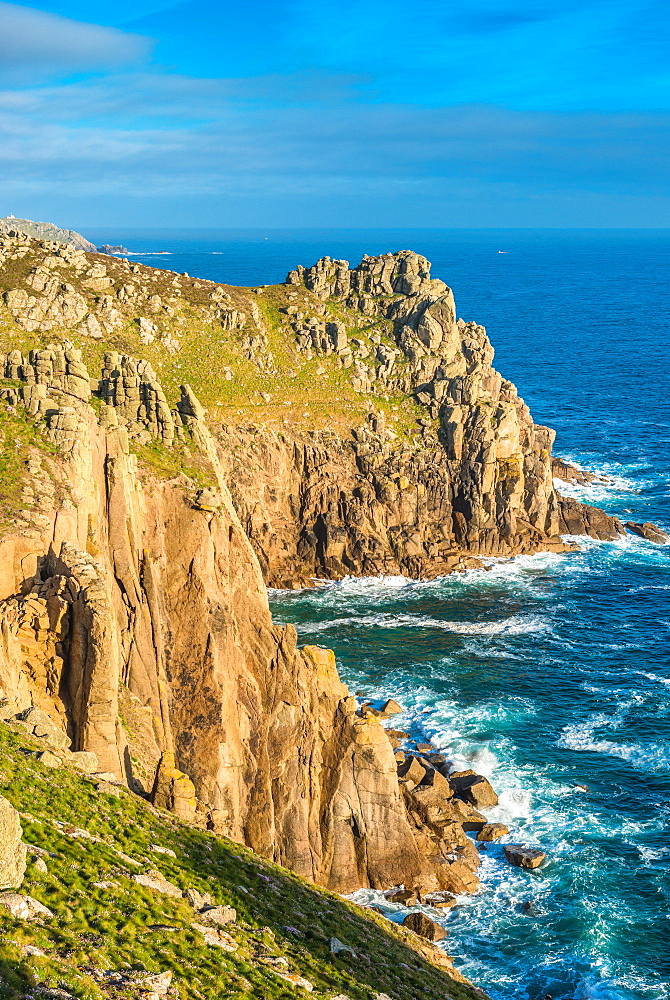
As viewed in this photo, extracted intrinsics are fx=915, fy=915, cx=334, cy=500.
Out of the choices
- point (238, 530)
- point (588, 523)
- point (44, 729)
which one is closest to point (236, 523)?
point (238, 530)

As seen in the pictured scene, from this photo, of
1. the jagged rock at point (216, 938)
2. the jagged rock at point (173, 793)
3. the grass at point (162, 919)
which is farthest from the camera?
the jagged rock at point (173, 793)

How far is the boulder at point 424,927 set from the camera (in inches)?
2125

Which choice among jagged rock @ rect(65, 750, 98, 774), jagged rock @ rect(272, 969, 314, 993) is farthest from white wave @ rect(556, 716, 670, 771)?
jagged rock @ rect(65, 750, 98, 774)

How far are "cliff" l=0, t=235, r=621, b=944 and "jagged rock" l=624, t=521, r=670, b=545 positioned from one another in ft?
8.66

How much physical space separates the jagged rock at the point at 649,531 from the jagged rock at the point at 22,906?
104m

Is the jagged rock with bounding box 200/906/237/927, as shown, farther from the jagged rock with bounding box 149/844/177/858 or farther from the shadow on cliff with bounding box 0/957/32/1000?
the shadow on cliff with bounding box 0/957/32/1000

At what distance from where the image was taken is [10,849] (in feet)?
83.6

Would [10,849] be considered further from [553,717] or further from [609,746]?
[553,717]

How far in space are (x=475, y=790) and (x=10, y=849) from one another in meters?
47.6

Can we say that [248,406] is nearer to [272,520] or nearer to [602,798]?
[272,520]

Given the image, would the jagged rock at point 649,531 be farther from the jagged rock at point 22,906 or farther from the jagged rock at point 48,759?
the jagged rock at point 22,906

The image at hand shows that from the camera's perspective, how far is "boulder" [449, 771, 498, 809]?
220 feet

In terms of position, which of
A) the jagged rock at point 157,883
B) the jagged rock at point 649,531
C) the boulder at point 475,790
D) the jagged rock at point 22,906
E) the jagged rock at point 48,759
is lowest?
the boulder at point 475,790

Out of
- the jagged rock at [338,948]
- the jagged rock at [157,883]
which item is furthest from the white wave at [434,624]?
the jagged rock at [157,883]
